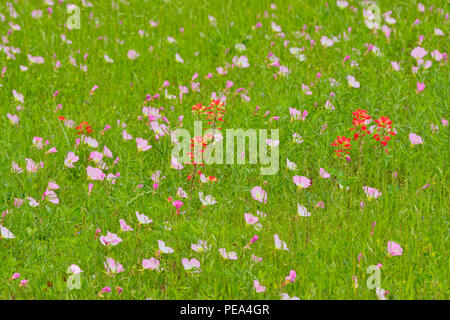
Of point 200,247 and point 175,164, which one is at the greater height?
point 175,164

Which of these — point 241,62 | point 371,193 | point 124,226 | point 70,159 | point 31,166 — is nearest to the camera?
point 124,226

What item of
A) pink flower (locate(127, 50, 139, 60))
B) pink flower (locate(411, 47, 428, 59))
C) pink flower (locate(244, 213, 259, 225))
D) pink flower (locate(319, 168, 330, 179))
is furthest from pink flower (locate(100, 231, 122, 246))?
pink flower (locate(411, 47, 428, 59))

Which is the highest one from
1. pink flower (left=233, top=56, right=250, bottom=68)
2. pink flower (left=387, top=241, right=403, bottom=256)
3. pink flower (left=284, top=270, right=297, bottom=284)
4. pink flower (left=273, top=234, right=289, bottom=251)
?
pink flower (left=233, top=56, right=250, bottom=68)

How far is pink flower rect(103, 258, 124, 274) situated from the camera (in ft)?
9.23

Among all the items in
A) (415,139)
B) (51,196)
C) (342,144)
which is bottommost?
(51,196)

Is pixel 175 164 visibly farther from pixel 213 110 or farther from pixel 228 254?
pixel 228 254

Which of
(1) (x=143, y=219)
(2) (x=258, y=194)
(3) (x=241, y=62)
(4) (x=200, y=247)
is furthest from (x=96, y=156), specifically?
(3) (x=241, y=62)

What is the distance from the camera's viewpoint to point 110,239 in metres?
2.97

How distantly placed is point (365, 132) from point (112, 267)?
1847 millimetres

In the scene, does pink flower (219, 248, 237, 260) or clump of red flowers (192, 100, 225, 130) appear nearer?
pink flower (219, 248, 237, 260)

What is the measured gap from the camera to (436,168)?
3.67m

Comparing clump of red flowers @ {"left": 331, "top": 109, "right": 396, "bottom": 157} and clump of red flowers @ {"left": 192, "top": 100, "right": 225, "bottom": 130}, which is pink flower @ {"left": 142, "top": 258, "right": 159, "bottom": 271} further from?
clump of red flowers @ {"left": 331, "top": 109, "right": 396, "bottom": 157}
